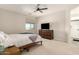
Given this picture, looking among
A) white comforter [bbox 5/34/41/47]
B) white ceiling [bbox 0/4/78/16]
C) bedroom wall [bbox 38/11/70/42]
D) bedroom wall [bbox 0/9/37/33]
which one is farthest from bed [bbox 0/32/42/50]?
white ceiling [bbox 0/4/78/16]

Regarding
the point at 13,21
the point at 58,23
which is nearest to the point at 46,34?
the point at 58,23

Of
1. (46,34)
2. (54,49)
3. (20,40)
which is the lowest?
(54,49)

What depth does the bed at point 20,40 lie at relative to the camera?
1634 millimetres

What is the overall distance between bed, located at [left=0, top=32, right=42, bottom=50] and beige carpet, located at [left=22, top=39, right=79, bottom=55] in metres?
0.13

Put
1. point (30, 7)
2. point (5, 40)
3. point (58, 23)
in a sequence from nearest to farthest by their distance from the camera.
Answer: point (5, 40) → point (30, 7) → point (58, 23)

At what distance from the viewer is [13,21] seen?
1.77 m

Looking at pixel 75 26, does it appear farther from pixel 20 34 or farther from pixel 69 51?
pixel 20 34

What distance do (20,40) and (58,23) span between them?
854 mm

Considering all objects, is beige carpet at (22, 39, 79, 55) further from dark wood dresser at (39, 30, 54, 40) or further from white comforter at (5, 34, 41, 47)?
white comforter at (5, 34, 41, 47)

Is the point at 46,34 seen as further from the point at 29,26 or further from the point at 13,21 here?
the point at 13,21

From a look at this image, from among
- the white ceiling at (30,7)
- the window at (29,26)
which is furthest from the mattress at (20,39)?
the white ceiling at (30,7)

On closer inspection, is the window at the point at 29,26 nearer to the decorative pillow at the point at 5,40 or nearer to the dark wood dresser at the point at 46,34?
the dark wood dresser at the point at 46,34

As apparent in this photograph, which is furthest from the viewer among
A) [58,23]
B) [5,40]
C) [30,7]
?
[58,23]
